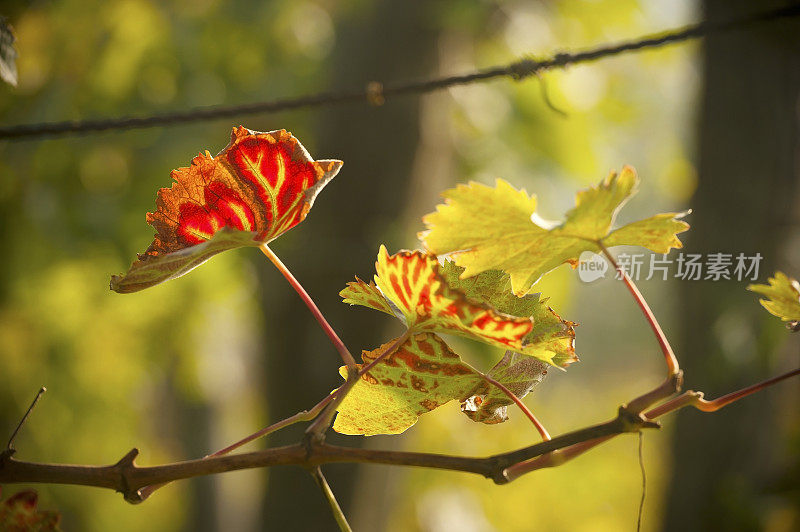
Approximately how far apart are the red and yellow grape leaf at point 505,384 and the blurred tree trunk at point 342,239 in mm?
1060

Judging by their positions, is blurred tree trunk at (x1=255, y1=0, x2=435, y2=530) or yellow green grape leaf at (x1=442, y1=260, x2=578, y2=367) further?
blurred tree trunk at (x1=255, y1=0, x2=435, y2=530)

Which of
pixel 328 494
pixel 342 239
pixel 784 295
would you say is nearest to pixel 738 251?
pixel 342 239

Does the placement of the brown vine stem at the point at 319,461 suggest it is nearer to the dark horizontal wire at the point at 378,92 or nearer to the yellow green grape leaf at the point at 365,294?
the yellow green grape leaf at the point at 365,294

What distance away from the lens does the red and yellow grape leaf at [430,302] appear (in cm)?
19

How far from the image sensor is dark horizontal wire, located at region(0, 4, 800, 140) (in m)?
0.41

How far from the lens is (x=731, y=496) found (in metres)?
1.07

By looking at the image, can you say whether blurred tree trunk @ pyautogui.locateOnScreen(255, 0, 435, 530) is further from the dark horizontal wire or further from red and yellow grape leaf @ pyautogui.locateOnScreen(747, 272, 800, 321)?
red and yellow grape leaf @ pyautogui.locateOnScreen(747, 272, 800, 321)

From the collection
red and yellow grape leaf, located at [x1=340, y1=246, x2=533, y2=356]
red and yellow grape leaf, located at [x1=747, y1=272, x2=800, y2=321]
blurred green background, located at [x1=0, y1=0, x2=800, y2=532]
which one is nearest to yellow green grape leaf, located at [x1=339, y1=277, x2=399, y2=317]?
red and yellow grape leaf, located at [x1=340, y1=246, x2=533, y2=356]

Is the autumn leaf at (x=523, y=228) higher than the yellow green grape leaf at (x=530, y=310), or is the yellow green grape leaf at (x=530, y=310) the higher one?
the autumn leaf at (x=523, y=228)

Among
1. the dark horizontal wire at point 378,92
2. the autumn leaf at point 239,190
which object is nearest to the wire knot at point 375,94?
the dark horizontal wire at point 378,92

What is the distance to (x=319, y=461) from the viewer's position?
0.20 m

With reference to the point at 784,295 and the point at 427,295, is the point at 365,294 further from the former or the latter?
the point at 784,295

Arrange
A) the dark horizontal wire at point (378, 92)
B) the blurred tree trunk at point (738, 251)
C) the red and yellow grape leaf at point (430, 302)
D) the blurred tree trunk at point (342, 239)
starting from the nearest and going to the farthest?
the red and yellow grape leaf at point (430, 302) → the dark horizontal wire at point (378, 92) → the blurred tree trunk at point (738, 251) → the blurred tree trunk at point (342, 239)

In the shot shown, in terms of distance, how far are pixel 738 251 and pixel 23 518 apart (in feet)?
3.59
